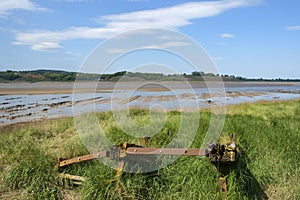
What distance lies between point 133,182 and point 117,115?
150 inches

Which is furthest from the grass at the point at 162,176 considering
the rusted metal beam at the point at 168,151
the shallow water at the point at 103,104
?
the shallow water at the point at 103,104

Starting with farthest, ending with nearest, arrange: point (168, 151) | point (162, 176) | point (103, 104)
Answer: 1. point (103, 104)
2. point (162, 176)
3. point (168, 151)

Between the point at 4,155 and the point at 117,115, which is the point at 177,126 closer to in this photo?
the point at 117,115

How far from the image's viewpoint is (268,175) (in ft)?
19.3

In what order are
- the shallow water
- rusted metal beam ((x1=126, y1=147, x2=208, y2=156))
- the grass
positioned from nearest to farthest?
rusted metal beam ((x1=126, y1=147, x2=208, y2=156))
the grass
the shallow water

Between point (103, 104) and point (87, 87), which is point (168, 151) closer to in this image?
point (87, 87)

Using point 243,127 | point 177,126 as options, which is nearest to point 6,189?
point 177,126

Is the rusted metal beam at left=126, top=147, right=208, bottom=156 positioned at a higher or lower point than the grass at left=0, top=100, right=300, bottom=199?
higher

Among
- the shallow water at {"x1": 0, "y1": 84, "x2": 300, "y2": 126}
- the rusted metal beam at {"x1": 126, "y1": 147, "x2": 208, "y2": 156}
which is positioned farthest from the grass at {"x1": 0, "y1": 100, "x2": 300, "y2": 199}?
the shallow water at {"x1": 0, "y1": 84, "x2": 300, "y2": 126}

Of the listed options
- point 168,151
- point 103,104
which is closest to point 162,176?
point 168,151

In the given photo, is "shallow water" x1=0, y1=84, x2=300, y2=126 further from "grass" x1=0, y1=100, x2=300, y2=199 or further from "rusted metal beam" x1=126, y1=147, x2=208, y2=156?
"rusted metal beam" x1=126, y1=147, x2=208, y2=156

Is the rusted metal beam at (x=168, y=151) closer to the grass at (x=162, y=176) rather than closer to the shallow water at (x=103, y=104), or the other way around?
the grass at (x=162, y=176)

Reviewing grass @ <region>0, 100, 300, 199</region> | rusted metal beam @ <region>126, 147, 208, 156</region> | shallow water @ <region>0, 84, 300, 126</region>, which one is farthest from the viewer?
shallow water @ <region>0, 84, 300, 126</region>

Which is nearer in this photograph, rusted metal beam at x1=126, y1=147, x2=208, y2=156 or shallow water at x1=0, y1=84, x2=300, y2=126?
rusted metal beam at x1=126, y1=147, x2=208, y2=156
